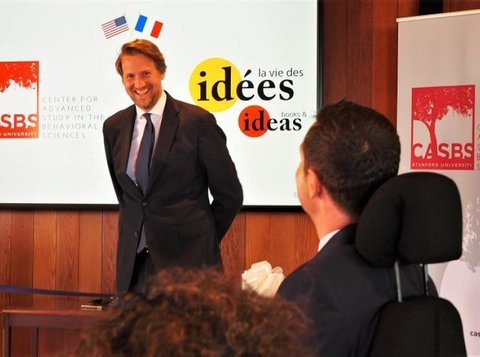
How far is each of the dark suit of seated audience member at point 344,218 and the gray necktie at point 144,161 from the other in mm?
1428

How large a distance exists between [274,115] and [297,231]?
22.5 inches

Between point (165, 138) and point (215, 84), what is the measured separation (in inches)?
37.4

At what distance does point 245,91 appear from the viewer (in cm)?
389

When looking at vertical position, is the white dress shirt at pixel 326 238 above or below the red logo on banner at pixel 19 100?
below

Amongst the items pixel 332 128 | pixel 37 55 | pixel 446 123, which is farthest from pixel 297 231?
pixel 332 128

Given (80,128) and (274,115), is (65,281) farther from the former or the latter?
(274,115)

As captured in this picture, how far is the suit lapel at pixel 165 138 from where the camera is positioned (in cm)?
299

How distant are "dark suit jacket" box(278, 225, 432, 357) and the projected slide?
235 centimetres

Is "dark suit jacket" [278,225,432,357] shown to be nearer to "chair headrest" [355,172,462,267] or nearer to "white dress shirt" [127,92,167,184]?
"chair headrest" [355,172,462,267]

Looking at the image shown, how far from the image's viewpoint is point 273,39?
382 cm

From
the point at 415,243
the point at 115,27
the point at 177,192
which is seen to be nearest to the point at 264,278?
the point at 415,243

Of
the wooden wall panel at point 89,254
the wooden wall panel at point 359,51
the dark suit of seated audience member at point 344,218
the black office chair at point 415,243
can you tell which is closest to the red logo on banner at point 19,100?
the wooden wall panel at point 89,254

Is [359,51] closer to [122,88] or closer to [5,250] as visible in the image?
[122,88]

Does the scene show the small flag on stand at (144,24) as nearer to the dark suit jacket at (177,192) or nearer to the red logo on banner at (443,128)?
the dark suit jacket at (177,192)
